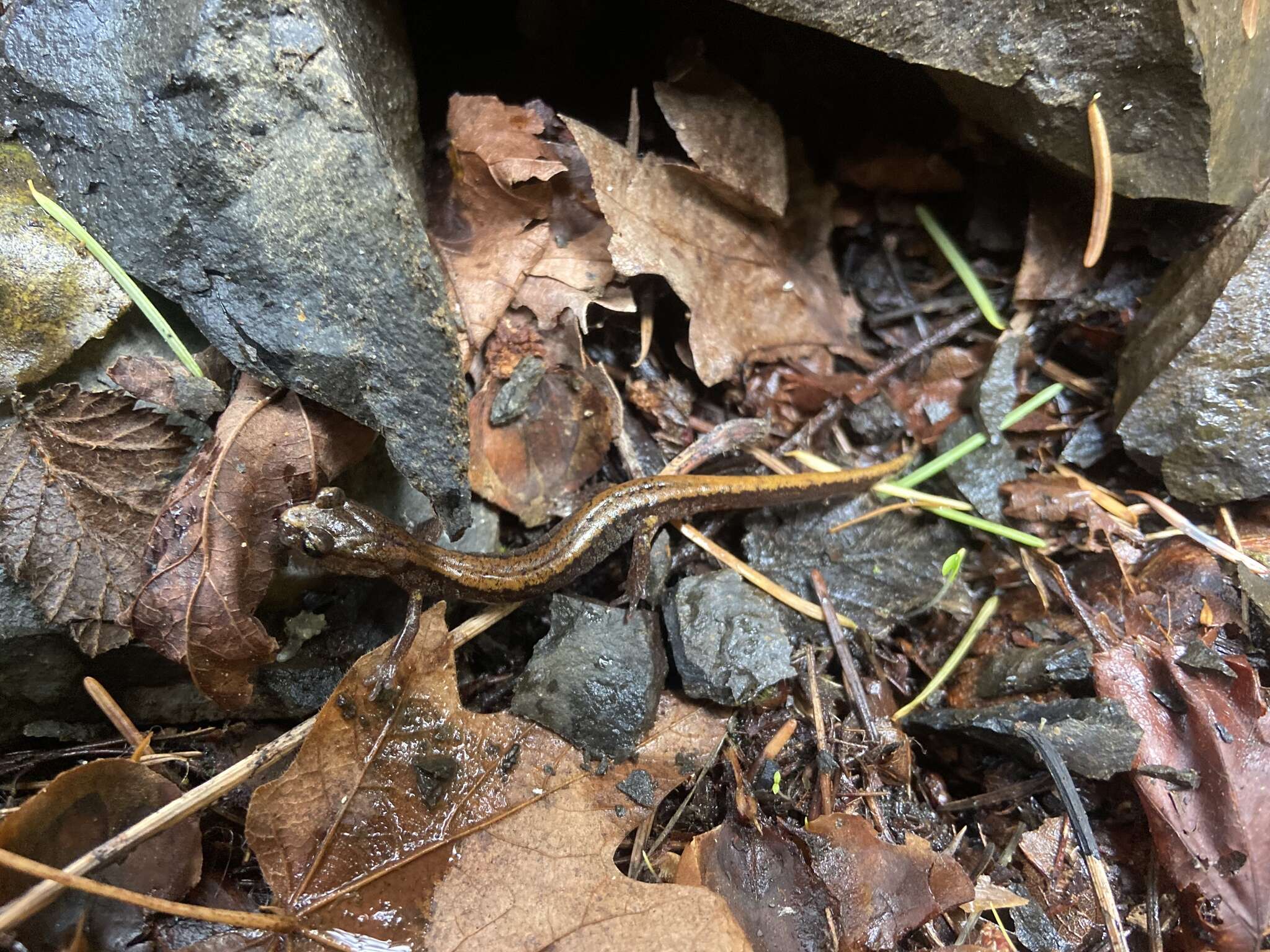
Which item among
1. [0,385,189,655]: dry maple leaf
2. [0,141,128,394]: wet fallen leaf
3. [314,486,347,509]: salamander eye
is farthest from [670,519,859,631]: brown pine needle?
[0,141,128,394]: wet fallen leaf

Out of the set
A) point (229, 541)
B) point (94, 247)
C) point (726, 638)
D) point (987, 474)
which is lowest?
point (726, 638)

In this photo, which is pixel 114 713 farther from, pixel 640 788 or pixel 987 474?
pixel 987 474

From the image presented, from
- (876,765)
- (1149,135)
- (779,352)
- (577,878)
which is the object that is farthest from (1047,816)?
(1149,135)

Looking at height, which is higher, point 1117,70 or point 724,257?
point 1117,70

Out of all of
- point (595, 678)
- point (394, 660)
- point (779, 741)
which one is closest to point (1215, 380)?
point (779, 741)

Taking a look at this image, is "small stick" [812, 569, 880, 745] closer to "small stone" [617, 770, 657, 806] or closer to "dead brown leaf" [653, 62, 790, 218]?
"small stone" [617, 770, 657, 806]

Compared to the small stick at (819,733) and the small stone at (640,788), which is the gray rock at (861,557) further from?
the small stone at (640,788)
